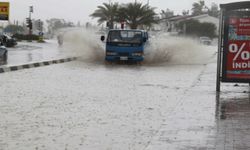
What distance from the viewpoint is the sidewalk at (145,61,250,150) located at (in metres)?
7.19

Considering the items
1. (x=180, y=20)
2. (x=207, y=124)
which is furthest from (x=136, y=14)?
(x=180, y=20)

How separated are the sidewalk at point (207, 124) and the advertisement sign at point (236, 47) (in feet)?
1.64

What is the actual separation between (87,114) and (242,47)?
543cm

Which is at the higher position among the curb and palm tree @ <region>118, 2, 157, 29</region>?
palm tree @ <region>118, 2, 157, 29</region>

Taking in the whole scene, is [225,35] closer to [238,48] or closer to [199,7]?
[238,48]

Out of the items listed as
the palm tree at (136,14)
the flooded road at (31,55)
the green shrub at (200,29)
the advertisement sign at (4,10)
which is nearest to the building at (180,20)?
the green shrub at (200,29)

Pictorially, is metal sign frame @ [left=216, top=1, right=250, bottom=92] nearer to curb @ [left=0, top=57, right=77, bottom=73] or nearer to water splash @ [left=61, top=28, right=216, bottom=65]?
curb @ [left=0, top=57, right=77, bottom=73]

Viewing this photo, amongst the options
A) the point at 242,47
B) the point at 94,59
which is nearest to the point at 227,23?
the point at 242,47

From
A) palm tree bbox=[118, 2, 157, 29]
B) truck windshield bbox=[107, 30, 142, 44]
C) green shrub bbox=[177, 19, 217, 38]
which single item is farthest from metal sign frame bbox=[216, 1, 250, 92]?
green shrub bbox=[177, 19, 217, 38]

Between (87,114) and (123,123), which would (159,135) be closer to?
(123,123)

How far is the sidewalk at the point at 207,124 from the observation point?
283 inches

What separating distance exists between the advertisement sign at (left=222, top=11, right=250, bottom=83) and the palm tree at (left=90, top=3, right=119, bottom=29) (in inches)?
2135

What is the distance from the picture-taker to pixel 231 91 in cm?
1448

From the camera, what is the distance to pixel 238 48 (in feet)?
45.6
